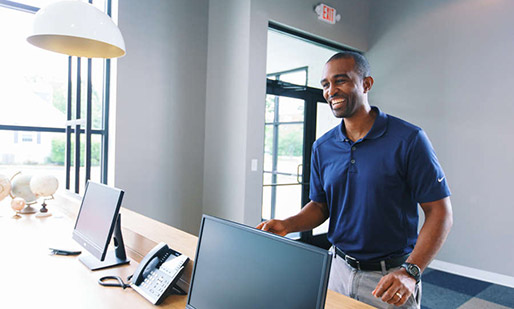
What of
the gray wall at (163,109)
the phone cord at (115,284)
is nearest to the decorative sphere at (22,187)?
the gray wall at (163,109)

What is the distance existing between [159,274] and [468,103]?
3282 millimetres

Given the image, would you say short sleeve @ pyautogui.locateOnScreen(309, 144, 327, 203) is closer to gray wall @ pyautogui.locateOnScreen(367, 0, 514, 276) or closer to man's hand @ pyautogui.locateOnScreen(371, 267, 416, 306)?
man's hand @ pyautogui.locateOnScreen(371, 267, 416, 306)

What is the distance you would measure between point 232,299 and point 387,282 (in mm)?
453

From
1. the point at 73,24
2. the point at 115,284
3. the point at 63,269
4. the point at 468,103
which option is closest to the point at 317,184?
the point at 115,284

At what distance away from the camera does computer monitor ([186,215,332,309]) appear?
63 centimetres

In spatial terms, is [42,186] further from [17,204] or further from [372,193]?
[372,193]

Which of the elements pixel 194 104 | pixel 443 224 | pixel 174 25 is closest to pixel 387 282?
pixel 443 224

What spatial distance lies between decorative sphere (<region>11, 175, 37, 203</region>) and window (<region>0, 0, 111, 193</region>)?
0.41 metres

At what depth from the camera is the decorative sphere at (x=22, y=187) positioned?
2.29 meters

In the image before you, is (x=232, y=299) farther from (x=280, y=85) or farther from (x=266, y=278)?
(x=280, y=85)

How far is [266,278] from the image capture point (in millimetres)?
705

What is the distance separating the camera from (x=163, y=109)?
3.02 meters

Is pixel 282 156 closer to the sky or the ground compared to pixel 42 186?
closer to the sky

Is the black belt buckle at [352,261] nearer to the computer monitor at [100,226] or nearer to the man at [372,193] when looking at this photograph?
the man at [372,193]
